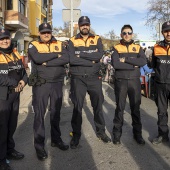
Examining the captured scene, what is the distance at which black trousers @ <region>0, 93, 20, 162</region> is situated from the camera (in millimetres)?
3689

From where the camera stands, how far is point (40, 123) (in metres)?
4.14

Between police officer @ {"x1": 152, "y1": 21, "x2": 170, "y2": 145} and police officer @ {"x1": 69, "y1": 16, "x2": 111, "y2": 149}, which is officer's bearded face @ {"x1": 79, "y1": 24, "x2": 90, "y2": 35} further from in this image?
police officer @ {"x1": 152, "y1": 21, "x2": 170, "y2": 145}

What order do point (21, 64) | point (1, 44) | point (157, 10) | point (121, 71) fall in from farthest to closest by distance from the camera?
point (157, 10)
point (121, 71)
point (21, 64)
point (1, 44)

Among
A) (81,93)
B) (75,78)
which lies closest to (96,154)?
(81,93)

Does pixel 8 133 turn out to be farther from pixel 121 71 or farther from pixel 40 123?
pixel 121 71

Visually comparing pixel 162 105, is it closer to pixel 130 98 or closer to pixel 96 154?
pixel 130 98

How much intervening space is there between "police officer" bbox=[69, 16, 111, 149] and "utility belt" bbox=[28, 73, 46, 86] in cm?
64

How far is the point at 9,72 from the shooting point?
12.2 ft

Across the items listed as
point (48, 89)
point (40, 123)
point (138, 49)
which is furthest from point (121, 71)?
point (40, 123)

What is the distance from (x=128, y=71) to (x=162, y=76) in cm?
61

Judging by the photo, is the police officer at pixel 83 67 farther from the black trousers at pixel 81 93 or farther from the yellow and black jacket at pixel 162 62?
the yellow and black jacket at pixel 162 62

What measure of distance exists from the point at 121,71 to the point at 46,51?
138cm

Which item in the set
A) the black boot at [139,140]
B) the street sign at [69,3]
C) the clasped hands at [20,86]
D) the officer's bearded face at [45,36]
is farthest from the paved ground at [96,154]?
the street sign at [69,3]

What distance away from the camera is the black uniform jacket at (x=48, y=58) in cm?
405
